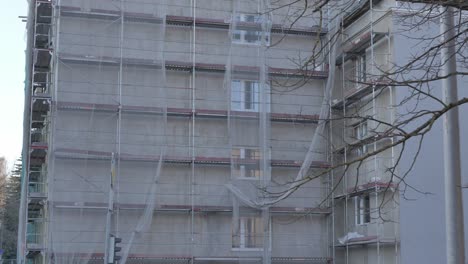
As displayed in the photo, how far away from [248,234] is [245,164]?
2.15 metres

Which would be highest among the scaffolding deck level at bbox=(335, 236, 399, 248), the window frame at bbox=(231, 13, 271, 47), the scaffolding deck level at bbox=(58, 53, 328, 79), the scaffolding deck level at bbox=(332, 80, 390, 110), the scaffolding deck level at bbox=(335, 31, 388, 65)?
the window frame at bbox=(231, 13, 271, 47)

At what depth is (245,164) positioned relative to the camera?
2280cm

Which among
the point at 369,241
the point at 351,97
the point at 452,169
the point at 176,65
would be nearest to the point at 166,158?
the point at 176,65

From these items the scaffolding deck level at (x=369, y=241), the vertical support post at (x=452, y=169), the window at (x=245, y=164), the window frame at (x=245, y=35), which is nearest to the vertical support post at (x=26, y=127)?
the window frame at (x=245, y=35)

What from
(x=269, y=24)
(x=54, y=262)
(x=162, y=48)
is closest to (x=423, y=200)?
(x=269, y=24)

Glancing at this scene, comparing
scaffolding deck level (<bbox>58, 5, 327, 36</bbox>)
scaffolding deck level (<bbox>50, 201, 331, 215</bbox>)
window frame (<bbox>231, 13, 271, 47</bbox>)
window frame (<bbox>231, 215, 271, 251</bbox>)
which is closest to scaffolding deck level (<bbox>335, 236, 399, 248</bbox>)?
scaffolding deck level (<bbox>50, 201, 331, 215</bbox>)

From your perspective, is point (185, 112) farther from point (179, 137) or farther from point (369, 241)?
point (369, 241)

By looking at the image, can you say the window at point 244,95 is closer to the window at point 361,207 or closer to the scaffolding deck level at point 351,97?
the scaffolding deck level at point 351,97

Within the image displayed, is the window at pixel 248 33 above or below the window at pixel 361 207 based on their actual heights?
above

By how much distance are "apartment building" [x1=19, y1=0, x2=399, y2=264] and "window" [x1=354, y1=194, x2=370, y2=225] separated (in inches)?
1.6

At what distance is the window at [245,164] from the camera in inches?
892

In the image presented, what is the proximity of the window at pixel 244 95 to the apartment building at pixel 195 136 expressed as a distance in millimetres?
35

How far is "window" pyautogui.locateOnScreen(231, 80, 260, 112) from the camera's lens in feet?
77.8

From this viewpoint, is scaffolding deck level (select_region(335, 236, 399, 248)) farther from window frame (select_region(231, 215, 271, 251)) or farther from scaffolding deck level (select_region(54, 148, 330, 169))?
window frame (select_region(231, 215, 271, 251))
